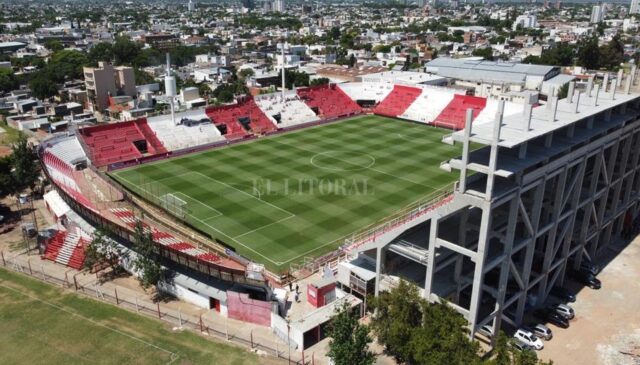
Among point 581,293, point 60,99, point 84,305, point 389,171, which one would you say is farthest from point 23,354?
point 60,99

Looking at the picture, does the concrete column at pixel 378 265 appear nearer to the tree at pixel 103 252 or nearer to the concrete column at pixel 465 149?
the concrete column at pixel 465 149

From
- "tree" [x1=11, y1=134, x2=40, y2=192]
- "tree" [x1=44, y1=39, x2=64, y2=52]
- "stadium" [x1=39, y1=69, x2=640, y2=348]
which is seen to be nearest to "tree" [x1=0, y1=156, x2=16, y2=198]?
"tree" [x1=11, y1=134, x2=40, y2=192]

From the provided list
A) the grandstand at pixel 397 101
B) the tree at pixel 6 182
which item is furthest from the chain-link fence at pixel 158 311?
the grandstand at pixel 397 101

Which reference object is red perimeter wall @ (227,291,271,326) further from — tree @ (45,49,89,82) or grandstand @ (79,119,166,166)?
tree @ (45,49,89,82)

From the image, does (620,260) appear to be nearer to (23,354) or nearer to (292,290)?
(292,290)

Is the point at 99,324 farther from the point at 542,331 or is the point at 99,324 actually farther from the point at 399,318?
the point at 542,331

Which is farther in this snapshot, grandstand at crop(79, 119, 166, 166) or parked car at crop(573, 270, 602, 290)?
grandstand at crop(79, 119, 166, 166)
